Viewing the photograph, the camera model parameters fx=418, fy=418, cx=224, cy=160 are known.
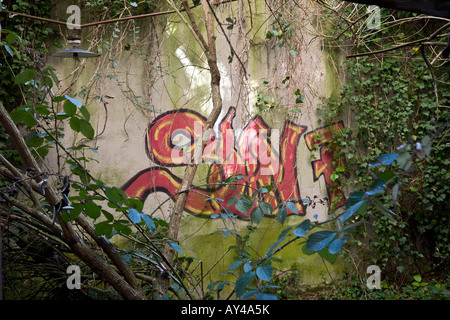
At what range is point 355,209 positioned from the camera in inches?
38.7

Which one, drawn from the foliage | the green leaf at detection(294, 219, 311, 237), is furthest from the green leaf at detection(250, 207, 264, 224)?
the foliage

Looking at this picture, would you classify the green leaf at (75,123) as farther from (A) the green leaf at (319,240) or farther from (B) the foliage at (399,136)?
(B) the foliage at (399,136)

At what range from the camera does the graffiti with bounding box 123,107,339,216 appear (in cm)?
481

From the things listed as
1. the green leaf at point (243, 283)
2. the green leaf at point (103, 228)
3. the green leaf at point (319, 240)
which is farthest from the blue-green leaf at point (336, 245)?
the green leaf at point (103, 228)

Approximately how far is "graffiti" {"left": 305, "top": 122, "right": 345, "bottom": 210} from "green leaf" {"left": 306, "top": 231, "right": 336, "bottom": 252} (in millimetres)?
4161

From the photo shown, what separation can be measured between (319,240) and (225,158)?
394 cm

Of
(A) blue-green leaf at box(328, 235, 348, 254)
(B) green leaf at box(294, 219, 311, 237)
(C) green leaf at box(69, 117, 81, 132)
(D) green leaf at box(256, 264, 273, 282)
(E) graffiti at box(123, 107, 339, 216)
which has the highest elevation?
(E) graffiti at box(123, 107, 339, 216)

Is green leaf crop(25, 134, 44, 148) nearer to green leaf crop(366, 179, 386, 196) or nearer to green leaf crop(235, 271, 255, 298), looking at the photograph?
green leaf crop(235, 271, 255, 298)

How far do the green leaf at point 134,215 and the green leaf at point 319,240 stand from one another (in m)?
0.89

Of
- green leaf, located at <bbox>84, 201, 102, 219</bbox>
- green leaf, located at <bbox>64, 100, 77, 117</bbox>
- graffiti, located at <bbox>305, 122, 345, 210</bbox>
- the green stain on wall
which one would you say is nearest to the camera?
green leaf, located at <bbox>64, 100, 77, 117</bbox>

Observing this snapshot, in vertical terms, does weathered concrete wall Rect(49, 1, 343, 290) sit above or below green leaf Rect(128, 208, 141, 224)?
above

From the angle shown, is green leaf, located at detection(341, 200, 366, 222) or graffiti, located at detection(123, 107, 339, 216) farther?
graffiti, located at detection(123, 107, 339, 216)
